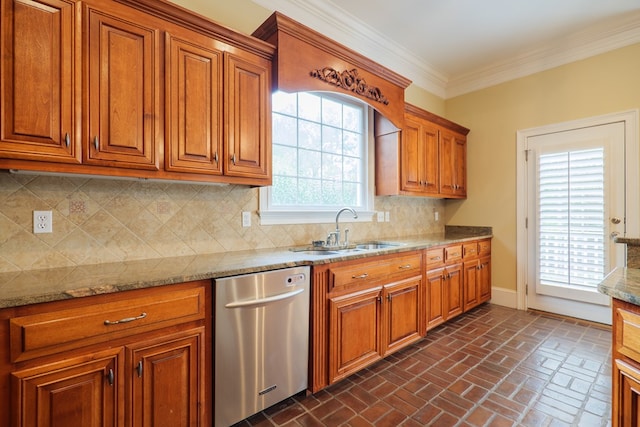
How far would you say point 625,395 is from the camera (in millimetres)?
1142

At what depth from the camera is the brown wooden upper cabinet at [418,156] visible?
3236 mm

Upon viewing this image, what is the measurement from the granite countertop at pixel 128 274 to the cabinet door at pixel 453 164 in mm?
2175

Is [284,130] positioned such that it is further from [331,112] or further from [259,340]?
[259,340]

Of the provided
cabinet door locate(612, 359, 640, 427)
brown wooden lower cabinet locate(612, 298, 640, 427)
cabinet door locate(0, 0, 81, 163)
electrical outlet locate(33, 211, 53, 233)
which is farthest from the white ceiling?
cabinet door locate(612, 359, 640, 427)

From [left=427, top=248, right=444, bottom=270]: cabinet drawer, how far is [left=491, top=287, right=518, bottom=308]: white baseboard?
1490mm

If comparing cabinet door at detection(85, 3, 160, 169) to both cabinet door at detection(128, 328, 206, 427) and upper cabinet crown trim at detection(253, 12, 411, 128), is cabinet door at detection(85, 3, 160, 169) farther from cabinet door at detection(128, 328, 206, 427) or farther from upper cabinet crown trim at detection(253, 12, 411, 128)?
cabinet door at detection(128, 328, 206, 427)

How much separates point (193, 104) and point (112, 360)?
4.47 feet

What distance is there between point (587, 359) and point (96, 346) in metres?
3.42

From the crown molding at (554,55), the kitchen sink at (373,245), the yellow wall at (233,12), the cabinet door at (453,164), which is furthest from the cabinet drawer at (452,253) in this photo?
the yellow wall at (233,12)

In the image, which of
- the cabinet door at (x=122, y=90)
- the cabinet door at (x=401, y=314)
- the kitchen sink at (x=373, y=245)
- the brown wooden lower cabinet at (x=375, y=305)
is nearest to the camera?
the cabinet door at (x=122, y=90)

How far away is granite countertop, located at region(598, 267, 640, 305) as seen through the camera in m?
1.11

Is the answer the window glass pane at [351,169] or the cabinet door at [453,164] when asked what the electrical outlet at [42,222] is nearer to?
the window glass pane at [351,169]

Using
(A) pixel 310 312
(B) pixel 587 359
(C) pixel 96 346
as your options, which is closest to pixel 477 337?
(B) pixel 587 359

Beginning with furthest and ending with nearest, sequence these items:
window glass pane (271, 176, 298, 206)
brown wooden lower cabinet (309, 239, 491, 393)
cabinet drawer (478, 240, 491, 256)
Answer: cabinet drawer (478, 240, 491, 256), window glass pane (271, 176, 298, 206), brown wooden lower cabinet (309, 239, 491, 393)
